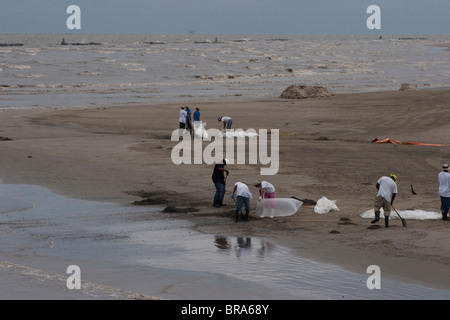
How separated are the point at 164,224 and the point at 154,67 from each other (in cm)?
6427

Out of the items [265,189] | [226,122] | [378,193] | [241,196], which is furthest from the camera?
[226,122]

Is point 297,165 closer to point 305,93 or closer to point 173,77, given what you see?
point 305,93

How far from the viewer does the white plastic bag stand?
1748 cm

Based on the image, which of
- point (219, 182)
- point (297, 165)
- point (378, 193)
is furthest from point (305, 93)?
point (378, 193)

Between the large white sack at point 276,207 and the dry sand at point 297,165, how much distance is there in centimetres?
25

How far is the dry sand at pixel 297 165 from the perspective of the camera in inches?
589

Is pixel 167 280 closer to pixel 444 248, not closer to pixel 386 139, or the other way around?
pixel 444 248

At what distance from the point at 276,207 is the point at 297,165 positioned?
6544 mm

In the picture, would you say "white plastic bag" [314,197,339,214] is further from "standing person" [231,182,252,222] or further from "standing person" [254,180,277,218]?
"standing person" [231,182,252,222]

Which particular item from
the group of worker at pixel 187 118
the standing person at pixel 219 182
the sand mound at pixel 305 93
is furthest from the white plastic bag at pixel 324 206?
the sand mound at pixel 305 93

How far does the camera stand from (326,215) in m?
17.3

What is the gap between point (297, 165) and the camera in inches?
940

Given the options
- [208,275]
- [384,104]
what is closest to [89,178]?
[208,275]
